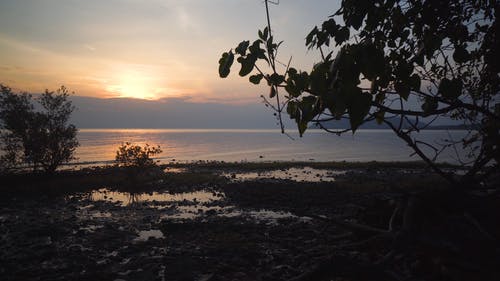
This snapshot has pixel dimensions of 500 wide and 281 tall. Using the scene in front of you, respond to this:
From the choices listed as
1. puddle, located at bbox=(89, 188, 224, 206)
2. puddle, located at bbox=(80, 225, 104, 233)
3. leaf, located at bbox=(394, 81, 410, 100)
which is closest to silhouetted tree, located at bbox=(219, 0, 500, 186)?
leaf, located at bbox=(394, 81, 410, 100)

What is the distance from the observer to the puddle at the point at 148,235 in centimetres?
1299

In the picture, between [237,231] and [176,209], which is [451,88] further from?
[176,209]

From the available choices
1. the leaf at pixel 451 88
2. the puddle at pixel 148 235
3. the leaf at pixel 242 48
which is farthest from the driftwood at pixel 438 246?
the puddle at pixel 148 235

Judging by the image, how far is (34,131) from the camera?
1184 inches

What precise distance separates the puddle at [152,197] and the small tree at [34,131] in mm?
10594

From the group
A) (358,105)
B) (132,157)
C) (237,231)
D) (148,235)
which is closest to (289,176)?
(132,157)

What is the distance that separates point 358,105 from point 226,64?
113cm

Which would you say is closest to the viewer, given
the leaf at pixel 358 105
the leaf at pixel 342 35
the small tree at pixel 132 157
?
the leaf at pixel 358 105

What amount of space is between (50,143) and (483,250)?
37238 mm

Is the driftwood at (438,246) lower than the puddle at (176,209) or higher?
higher

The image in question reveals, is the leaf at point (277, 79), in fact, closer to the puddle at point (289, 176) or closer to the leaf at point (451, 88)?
the leaf at point (451, 88)

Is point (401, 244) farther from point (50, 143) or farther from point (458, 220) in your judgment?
point (50, 143)

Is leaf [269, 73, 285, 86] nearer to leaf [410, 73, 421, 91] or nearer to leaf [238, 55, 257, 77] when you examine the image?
leaf [238, 55, 257, 77]

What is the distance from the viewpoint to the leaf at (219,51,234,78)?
7.34 feet
